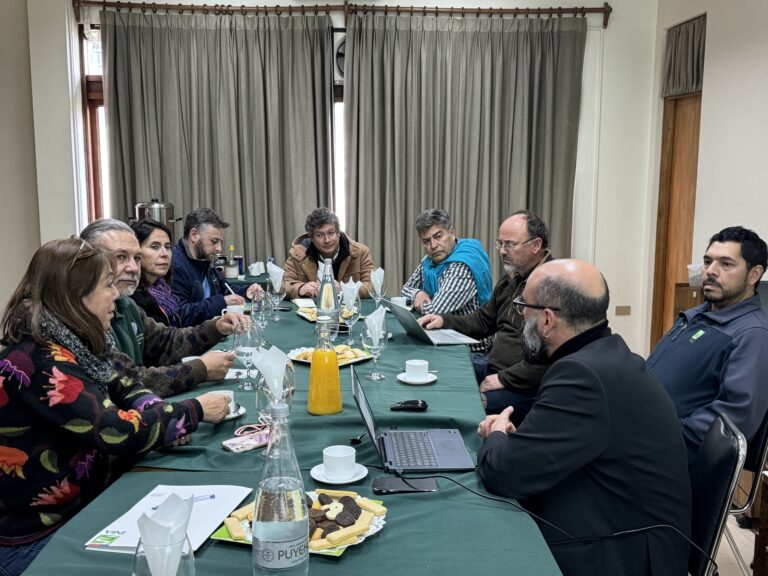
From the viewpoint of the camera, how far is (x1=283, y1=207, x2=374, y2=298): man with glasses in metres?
4.10

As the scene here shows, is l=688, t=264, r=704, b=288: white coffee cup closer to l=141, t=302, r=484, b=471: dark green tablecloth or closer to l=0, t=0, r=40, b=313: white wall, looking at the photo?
l=141, t=302, r=484, b=471: dark green tablecloth

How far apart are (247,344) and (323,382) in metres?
0.39

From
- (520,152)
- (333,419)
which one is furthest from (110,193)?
(333,419)

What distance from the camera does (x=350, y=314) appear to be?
297cm

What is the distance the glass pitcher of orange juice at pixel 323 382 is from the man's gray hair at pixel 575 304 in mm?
631

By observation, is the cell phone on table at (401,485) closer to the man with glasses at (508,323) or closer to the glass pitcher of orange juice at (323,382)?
the glass pitcher of orange juice at (323,382)

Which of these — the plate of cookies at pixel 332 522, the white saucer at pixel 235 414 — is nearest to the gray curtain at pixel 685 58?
the white saucer at pixel 235 414


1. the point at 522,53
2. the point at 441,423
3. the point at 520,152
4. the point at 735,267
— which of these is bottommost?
the point at 441,423

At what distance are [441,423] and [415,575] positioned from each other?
76 cm

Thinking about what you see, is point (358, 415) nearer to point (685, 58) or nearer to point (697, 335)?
point (697, 335)

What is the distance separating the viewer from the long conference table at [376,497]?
116 centimetres

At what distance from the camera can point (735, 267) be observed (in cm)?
248

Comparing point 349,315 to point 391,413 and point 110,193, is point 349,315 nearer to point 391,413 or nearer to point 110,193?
point 391,413

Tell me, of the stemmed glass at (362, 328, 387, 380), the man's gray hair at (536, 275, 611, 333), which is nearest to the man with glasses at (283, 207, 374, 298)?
the stemmed glass at (362, 328, 387, 380)
